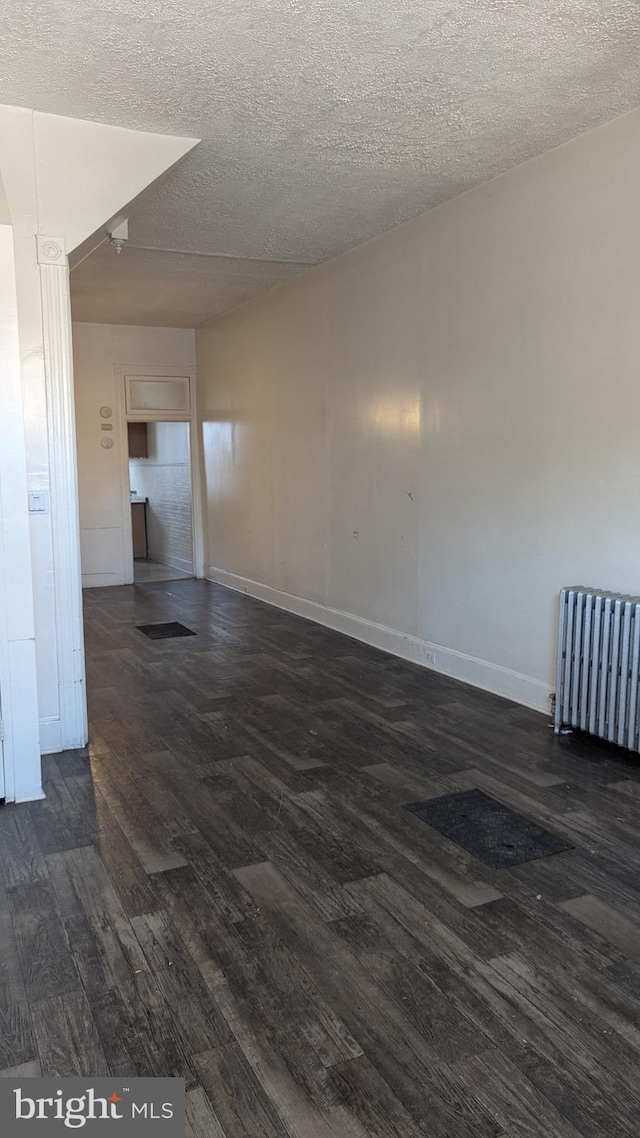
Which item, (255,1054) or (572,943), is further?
(572,943)

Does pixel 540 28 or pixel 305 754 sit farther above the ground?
pixel 540 28

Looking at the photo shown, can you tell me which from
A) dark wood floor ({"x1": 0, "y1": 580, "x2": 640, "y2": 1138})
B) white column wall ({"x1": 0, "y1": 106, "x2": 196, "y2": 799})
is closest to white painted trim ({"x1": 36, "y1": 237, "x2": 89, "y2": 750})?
white column wall ({"x1": 0, "y1": 106, "x2": 196, "y2": 799})

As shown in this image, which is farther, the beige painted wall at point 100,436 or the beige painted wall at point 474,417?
the beige painted wall at point 100,436

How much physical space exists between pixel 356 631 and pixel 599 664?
8.79ft

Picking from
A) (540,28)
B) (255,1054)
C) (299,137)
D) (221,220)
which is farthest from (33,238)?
(255,1054)

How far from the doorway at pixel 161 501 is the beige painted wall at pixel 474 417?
2709 mm

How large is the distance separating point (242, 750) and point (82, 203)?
2.71 m

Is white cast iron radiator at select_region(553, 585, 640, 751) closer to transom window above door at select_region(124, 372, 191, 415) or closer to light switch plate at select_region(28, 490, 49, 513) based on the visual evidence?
light switch plate at select_region(28, 490, 49, 513)

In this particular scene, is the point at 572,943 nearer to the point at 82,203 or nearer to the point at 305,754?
the point at 305,754

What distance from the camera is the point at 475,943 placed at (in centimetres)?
236

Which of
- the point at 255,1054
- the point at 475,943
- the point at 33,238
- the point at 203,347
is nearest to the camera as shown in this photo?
the point at 255,1054

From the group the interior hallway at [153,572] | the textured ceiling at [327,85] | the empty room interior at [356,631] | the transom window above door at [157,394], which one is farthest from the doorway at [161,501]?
the textured ceiling at [327,85]

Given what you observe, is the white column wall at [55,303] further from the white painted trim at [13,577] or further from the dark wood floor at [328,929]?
the dark wood floor at [328,929]

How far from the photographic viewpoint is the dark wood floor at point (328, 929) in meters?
1.83
